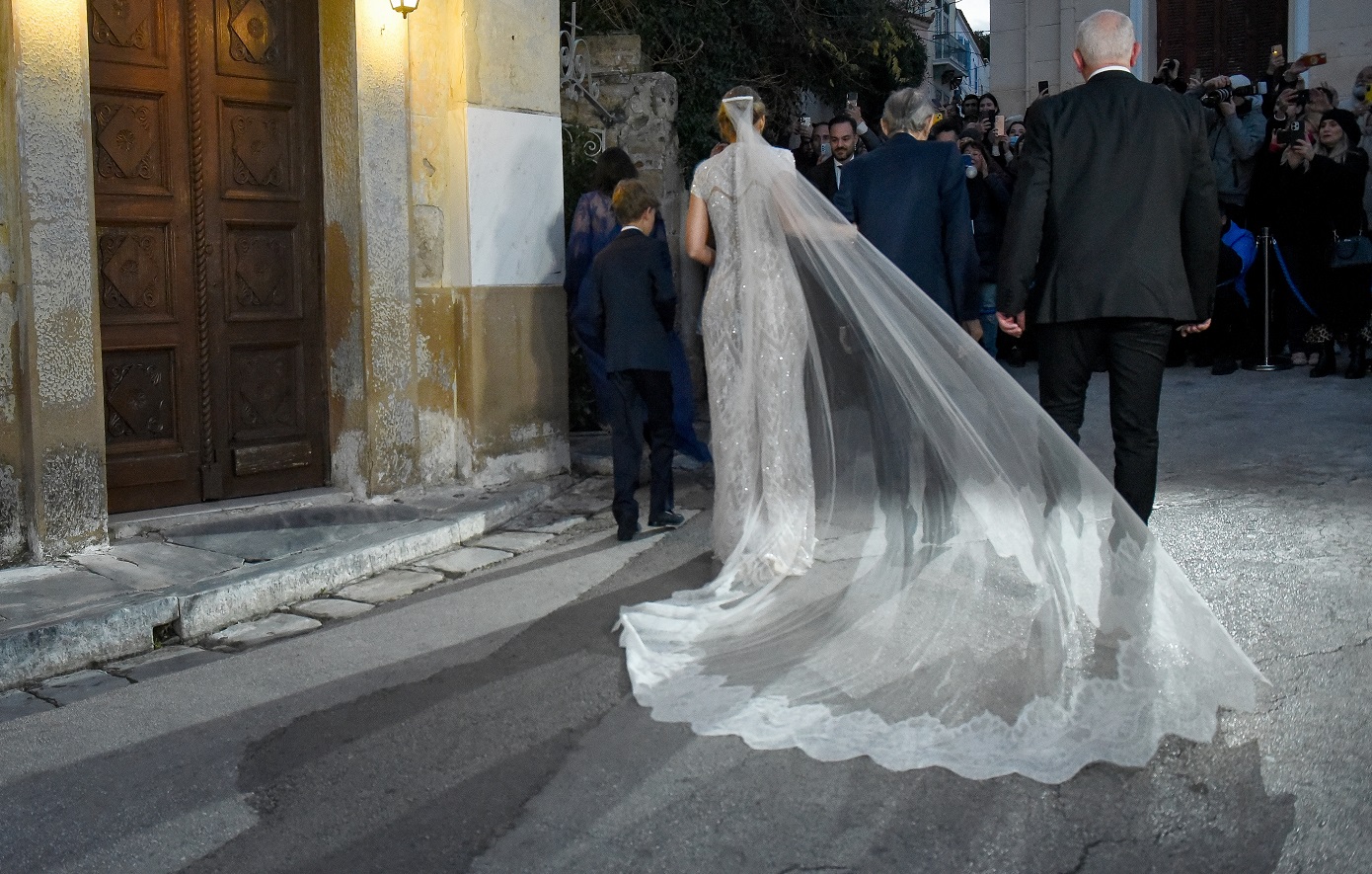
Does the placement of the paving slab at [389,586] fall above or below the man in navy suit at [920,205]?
below

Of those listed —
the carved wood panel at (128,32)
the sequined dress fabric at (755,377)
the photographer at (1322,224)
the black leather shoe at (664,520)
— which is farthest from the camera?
the photographer at (1322,224)

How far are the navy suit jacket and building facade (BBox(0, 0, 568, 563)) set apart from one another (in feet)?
9.32

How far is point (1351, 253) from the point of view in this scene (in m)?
10.5

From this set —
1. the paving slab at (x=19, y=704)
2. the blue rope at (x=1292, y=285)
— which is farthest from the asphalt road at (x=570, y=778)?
the blue rope at (x=1292, y=285)

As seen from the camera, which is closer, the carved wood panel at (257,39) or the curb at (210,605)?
the curb at (210,605)

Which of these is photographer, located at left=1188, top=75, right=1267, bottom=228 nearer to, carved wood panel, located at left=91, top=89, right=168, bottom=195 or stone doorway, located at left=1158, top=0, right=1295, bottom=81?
carved wood panel, located at left=91, top=89, right=168, bottom=195

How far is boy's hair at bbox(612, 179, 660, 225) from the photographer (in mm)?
7031

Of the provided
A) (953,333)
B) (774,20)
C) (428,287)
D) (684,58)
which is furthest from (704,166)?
(774,20)

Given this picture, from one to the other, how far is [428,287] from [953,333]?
13.5ft

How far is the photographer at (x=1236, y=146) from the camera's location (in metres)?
11.5

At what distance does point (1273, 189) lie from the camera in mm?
11195

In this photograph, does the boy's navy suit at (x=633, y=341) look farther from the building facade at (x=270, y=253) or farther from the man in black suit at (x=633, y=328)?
the building facade at (x=270, y=253)

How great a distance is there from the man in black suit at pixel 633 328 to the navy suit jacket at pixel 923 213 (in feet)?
3.86

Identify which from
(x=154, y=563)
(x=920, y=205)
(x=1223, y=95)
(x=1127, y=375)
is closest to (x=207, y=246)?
(x=154, y=563)
